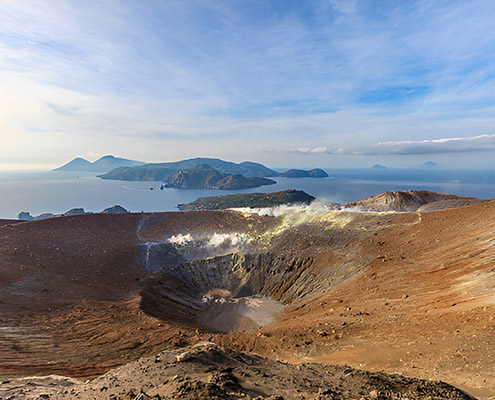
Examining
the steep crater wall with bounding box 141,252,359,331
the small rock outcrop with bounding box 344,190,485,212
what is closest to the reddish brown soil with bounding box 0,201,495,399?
the steep crater wall with bounding box 141,252,359,331

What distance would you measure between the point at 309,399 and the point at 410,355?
24.8 ft

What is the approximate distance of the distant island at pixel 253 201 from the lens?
412 ft

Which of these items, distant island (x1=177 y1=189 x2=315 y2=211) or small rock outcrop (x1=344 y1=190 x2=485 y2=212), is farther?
distant island (x1=177 y1=189 x2=315 y2=211)

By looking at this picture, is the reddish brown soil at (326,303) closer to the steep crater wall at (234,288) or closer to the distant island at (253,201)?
the steep crater wall at (234,288)

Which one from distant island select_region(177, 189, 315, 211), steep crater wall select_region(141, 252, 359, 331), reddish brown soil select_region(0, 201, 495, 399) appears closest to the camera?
reddish brown soil select_region(0, 201, 495, 399)

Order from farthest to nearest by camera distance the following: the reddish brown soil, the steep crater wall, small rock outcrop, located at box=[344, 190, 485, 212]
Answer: small rock outcrop, located at box=[344, 190, 485, 212] < the steep crater wall < the reddish brown soil

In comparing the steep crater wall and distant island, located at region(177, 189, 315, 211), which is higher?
distant island, located at region(177, 189, 315, 211)

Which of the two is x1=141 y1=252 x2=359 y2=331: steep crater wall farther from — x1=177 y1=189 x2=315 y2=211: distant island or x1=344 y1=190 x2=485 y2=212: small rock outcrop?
x1=177 y1=189 x2=315 y2=211: distant island

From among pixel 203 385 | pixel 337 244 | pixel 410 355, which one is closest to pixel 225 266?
pixel 337 244

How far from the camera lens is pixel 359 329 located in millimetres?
16109

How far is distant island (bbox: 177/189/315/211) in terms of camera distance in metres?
126

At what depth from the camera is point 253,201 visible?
132 meters

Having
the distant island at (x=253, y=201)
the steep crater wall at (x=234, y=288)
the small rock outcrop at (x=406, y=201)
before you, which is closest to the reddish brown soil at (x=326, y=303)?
the steep crater wall at (x=234, y=288)

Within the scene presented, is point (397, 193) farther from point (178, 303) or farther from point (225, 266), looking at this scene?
point (178, 303)
